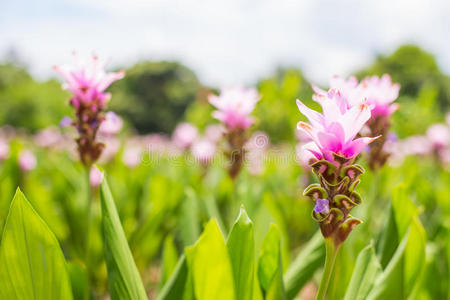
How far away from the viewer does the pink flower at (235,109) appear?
6.91ft

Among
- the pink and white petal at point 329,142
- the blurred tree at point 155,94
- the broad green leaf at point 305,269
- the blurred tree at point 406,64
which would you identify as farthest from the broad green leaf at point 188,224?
the blurred tree at point 406,64

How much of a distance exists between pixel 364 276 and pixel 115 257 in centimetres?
78

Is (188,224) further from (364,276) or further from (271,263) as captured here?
(364,276)

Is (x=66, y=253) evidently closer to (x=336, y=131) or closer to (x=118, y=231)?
(x=118, y=231)

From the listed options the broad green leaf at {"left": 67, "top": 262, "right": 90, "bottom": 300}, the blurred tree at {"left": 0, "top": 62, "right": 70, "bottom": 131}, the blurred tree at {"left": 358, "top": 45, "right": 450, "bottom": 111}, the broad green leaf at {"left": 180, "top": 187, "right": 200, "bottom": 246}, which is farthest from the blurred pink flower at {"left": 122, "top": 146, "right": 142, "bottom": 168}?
the blurred tree at {"left": 358, "top": 45, "right": 450, "bottom": 111}

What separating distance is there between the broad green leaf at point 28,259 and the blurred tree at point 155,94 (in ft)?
81.8

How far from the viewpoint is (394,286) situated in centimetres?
101

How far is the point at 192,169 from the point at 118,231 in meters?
3.12

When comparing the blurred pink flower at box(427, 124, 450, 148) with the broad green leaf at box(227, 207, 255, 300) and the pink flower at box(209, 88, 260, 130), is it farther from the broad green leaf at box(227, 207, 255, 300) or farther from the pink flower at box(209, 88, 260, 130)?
the broad green leaf at box(227, 207, 255, 300)

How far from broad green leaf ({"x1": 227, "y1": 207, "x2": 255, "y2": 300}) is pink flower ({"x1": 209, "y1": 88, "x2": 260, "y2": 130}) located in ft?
3.75

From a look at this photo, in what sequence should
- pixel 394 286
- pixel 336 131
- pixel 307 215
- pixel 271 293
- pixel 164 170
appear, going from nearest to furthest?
pixel 336 131 → pixel 394 286 → pixel 271 293 → pixel 307 215 → pixel 164 170

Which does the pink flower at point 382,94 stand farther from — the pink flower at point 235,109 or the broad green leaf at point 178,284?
the broad green leaf at point 178,284

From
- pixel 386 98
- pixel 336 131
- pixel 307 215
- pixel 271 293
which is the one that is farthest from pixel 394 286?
pixel 307 215

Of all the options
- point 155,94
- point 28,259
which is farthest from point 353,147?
point 155,94
